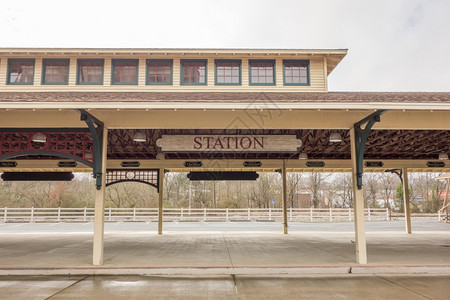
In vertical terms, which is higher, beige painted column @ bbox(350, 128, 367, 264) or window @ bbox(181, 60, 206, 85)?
window @ bbox(181, 60, 206, 85)

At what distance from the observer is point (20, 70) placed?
1342cm

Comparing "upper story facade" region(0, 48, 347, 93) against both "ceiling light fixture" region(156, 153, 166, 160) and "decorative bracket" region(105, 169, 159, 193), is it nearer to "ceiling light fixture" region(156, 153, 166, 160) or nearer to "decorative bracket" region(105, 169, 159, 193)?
Result: "ceiling light fixture" region(156, 153, 166, 160)

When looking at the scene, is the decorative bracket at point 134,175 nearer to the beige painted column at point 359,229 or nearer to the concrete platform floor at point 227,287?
the concrete platform floor at point 227,287

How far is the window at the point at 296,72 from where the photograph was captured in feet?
45.1

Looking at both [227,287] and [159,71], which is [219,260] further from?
[159,71]

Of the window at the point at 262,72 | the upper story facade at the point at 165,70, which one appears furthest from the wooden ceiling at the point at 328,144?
the window at the point at 262,72

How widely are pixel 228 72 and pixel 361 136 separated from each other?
7.01 m

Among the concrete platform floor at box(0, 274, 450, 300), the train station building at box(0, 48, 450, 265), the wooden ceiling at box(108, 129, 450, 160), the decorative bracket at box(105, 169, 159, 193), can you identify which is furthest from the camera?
the decorative bracket at box(105, 169, 159, 193)

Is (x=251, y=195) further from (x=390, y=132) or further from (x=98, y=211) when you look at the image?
(x=98, y=211)

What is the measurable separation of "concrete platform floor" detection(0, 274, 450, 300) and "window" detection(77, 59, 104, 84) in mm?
8572

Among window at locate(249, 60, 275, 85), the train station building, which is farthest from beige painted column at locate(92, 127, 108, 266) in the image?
window at locate(249, 60, 275, 85)

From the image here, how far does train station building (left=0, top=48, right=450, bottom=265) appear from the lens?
7.71m

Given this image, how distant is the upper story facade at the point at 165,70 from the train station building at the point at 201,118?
0.04 m

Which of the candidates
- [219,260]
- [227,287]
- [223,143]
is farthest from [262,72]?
[227,287]
